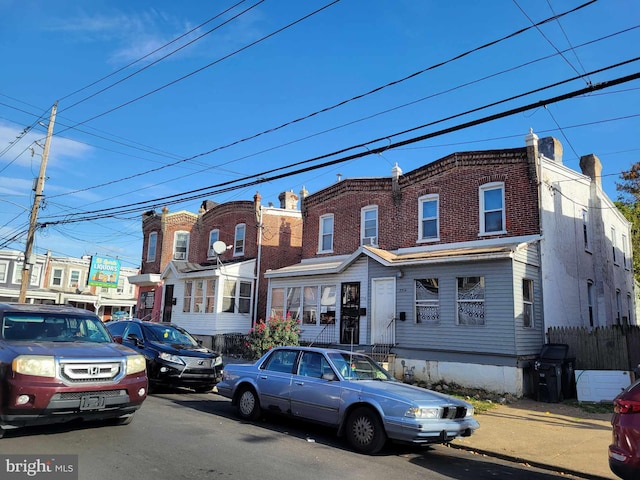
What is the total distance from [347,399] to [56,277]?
1840 inches

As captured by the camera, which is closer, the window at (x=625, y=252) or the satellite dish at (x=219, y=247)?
the window at (x=625, y=252)

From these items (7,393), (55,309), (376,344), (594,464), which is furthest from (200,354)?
(594,464)

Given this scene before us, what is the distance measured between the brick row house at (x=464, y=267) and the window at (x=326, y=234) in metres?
0.05

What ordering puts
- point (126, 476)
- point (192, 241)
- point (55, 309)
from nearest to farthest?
point (126, 476)
point (55, 309)
point (192, 241)

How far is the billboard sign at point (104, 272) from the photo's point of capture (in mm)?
38281

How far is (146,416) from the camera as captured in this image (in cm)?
840

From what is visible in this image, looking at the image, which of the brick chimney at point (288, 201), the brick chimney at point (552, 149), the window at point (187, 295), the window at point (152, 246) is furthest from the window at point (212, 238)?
the brick chimney at point (552, 149)

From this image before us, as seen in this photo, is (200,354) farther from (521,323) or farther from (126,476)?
(521,323)

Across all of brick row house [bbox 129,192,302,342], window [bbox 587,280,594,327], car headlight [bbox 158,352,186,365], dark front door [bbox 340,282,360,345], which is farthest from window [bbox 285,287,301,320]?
window [bbox 587,280,594,327]

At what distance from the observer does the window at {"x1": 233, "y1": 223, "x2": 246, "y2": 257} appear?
26.0 meters

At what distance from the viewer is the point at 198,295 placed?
80.6 ft

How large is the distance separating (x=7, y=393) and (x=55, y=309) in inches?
84.6

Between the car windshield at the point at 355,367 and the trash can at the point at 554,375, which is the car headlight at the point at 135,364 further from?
the trash can at the point at 554,375

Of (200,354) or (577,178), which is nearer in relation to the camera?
(200,354)
